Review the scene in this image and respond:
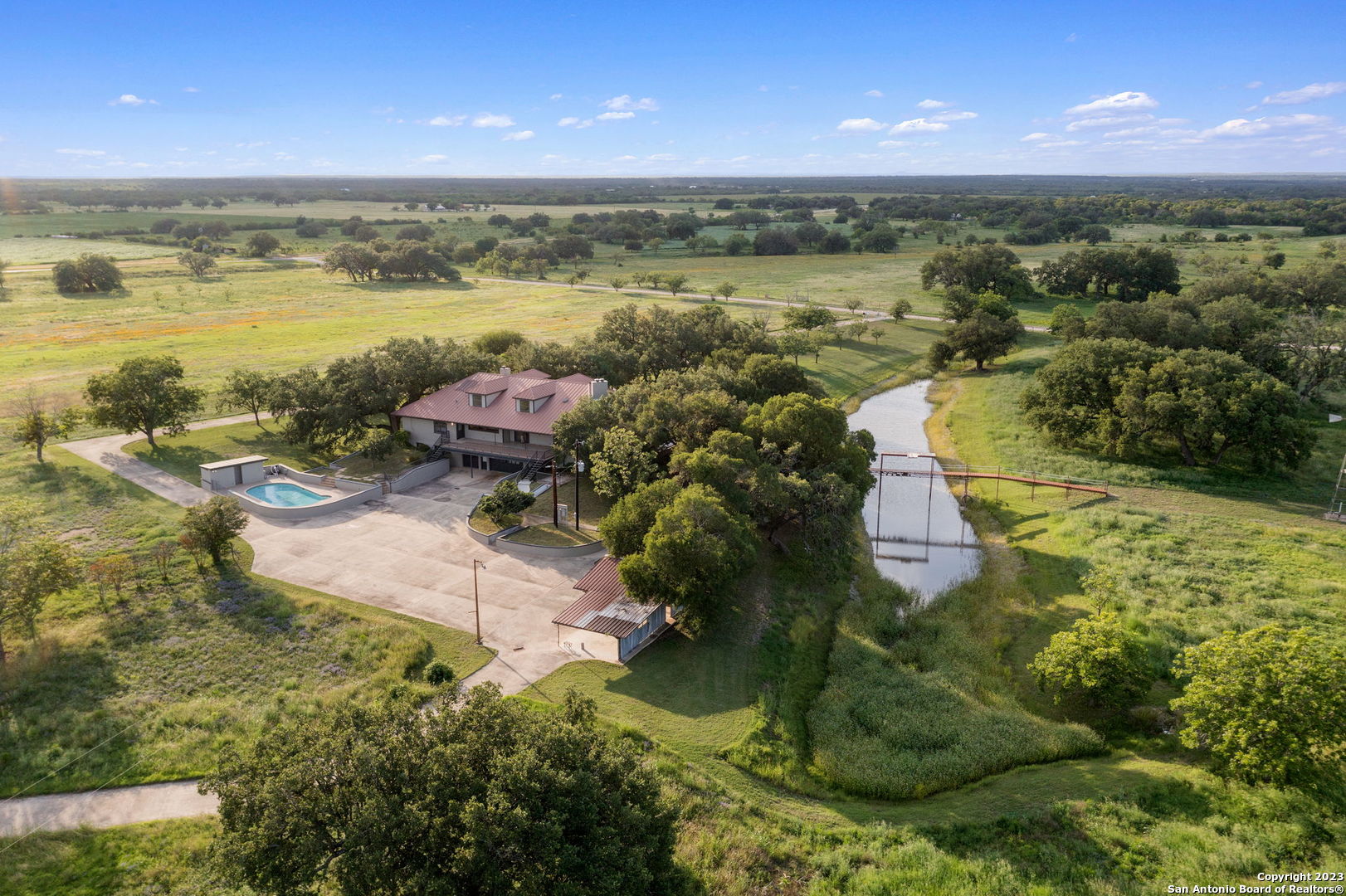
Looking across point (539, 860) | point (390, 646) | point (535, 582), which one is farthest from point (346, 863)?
point (535, 582)

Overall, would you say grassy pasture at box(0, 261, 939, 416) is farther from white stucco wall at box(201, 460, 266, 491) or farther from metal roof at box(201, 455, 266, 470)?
white stucco wall at box(201, 460, 266, 491)

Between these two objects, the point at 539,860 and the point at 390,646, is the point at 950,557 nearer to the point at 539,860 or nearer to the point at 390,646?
the point at 390,646

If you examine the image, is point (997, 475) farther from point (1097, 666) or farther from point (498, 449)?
point (498, 449)

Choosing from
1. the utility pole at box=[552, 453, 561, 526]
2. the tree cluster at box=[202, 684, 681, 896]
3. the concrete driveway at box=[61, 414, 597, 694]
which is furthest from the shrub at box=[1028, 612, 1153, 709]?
the utility pole at box=[552, 453, 561, 526]

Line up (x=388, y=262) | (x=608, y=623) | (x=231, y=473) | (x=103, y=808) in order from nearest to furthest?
(x=103, y=808), (x=608, y=623), (x=231, y=473), (x=388, y=262)

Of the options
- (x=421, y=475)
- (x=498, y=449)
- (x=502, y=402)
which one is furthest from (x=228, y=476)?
(x=502, y=402)

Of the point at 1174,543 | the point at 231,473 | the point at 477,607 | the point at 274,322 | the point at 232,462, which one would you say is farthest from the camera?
the point at 274,322

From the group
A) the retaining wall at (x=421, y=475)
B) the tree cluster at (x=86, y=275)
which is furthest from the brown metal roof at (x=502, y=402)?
the tree cluster at (x=86, y=275)

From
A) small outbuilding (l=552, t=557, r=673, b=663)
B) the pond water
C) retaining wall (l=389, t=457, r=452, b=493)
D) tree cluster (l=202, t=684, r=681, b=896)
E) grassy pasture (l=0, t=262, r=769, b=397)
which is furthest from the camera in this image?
grassy pasture (l=0, t=262, r=769, b=397)
